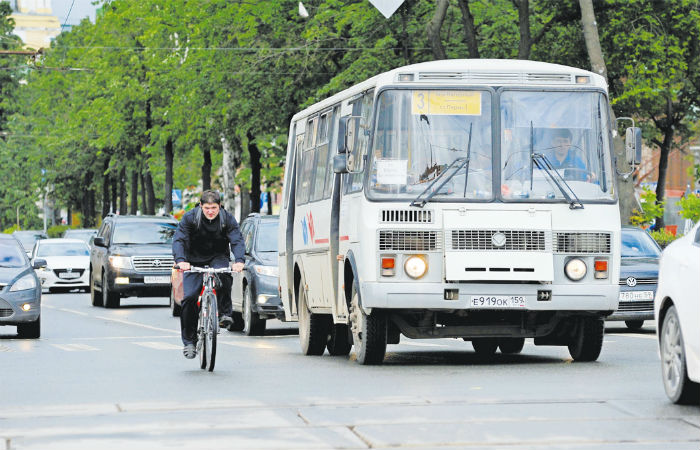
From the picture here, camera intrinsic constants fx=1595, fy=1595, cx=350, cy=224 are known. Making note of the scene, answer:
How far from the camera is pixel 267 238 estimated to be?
25.0 m

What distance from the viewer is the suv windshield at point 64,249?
4706 cm

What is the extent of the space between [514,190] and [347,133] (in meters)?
1.73

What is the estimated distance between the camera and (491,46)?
4194 cm

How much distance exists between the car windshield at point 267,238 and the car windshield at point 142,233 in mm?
10257

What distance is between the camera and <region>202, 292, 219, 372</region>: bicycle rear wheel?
49.0ft

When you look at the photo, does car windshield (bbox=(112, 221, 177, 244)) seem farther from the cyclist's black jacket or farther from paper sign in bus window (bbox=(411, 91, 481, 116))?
paper sign in bus window (bbox=(411, 91, 481, 116))

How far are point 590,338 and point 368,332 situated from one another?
2272 mm

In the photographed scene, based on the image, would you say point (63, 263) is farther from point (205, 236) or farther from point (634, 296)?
point (205, 236)

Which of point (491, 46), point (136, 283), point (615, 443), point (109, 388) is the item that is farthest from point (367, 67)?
point (615, 443)

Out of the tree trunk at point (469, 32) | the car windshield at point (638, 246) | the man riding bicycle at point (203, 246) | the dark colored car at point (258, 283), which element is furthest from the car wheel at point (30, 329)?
the tree trunk at point (469, 32)

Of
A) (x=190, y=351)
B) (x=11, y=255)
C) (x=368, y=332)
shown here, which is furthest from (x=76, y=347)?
(x=368, y=332)

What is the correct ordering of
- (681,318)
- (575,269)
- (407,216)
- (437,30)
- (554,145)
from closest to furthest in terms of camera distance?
(681,318) < (407,216) < (575,269) < (554,145) < (437,30)

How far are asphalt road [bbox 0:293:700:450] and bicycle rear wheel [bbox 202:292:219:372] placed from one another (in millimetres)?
180

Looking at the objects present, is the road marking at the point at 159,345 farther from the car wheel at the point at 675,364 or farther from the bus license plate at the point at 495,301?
the car wheel at the point at 675,364
